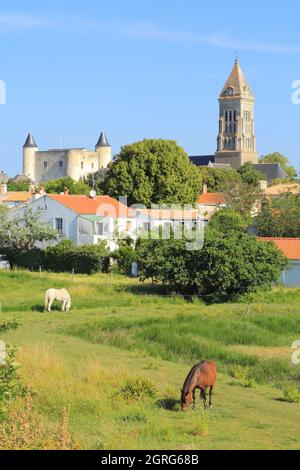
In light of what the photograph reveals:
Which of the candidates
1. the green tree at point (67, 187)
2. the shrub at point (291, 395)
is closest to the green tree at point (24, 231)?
the shrub at point (291, 395)

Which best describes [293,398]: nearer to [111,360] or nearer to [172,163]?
[111,360]

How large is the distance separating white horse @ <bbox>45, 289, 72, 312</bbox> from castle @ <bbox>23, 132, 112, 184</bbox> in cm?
11006

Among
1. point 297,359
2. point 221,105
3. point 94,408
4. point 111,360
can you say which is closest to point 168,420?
point 94,408

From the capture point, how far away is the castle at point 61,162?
148750 mm

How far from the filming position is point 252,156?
18062cm

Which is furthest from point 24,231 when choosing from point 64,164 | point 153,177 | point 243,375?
point 64,164

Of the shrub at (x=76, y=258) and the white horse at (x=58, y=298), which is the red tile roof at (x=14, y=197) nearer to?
the shrub at (x=76, y=258)

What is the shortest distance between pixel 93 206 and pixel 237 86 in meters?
134

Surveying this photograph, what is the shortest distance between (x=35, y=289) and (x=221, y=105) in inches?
6054

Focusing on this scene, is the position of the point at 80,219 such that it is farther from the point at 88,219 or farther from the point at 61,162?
the point at 61,162

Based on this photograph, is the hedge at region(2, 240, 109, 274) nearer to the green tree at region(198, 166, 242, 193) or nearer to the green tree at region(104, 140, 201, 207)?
the green tree at region(104, 140, 201, 207)

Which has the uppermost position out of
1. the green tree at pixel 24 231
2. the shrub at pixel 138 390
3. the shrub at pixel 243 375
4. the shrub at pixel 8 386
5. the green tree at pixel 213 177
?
the green tree at pixel 213 177

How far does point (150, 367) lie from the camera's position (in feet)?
72.5

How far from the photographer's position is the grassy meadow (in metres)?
15.0
